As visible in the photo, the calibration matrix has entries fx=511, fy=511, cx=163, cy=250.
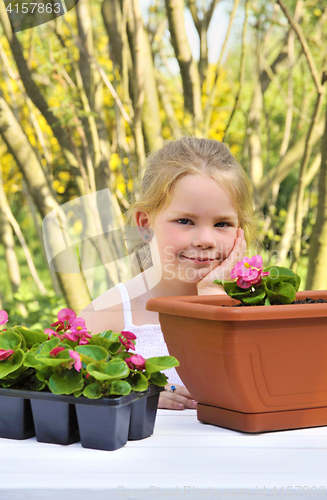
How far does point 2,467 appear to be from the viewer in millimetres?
552

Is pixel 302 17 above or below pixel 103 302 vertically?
above

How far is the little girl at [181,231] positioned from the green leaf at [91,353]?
688 mm

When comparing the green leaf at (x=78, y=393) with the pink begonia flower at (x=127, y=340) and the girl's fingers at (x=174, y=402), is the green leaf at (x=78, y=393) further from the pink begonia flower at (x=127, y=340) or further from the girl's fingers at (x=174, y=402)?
the girl's fingers at (x=174, y=402)

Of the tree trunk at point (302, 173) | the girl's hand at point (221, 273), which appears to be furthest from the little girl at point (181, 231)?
the tree trunk at point (302, 173)

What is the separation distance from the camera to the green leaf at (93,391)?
0.59 metres

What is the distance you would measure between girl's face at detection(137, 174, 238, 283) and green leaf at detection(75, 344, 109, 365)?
707 millimetres

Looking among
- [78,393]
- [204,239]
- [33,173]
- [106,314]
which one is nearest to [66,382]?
[78,393]

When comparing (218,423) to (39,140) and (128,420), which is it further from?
(39,140)

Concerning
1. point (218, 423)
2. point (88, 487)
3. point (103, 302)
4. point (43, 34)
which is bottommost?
point (103, 302)

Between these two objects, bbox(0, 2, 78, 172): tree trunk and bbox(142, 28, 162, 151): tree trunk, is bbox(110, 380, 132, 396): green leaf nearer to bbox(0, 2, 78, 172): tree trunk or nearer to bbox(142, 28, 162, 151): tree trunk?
bbox(142, 28, 162, 151): tree trunk

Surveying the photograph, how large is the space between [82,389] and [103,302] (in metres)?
0.92

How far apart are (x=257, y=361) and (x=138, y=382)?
0.51 feet

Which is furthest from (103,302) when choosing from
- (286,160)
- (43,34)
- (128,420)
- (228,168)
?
(43,34)

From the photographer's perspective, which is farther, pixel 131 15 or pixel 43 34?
pixel 43 34
